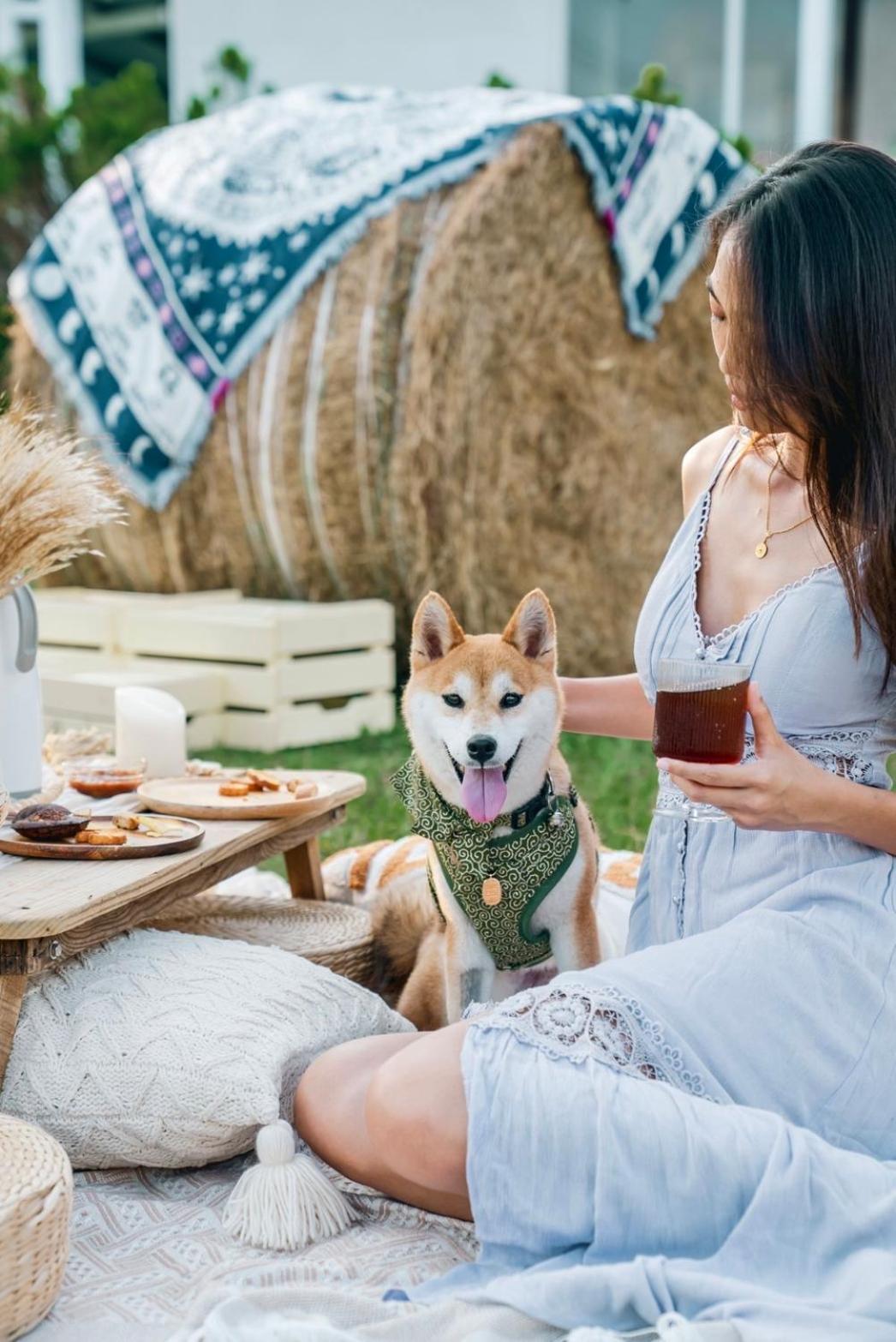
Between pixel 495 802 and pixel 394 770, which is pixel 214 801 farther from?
pixel 394 770

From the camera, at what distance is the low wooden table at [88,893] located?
5.89 ft

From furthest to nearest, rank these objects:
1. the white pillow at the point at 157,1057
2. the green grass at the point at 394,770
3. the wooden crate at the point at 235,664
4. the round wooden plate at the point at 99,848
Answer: the wooden crate at the point at 235,664 < the green grass at the point at 394,770 < the round wooden plate at the point at 99,848 < the white pillow at the point at 157,1057

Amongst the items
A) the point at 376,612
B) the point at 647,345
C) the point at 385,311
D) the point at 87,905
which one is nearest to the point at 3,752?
the point at 87,905

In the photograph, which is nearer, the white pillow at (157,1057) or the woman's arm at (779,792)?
the woman's arm at (779,792)

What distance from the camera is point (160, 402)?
5098 millimetres

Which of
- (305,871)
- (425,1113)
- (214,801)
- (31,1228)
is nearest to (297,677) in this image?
(305,871)

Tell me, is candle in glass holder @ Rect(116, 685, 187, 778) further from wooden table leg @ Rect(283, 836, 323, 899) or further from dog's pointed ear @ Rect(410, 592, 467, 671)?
dog's pointed ear @ Rect(410, 592, 467, 671)

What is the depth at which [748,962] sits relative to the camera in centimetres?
172

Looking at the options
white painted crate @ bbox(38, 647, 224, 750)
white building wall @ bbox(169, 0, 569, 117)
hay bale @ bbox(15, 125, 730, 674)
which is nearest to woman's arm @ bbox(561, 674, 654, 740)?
white painted crate @ bbox(38, 647, 224, 750)

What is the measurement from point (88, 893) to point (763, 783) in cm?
89

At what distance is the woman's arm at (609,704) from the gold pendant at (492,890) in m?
0.31

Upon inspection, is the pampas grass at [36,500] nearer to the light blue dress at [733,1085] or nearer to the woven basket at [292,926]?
the woven basket at [292,926]

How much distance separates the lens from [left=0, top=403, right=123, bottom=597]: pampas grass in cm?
224

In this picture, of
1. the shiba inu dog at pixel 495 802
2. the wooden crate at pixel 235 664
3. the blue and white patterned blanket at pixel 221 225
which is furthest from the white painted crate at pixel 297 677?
the shiba inu dog at pixel 495 802
